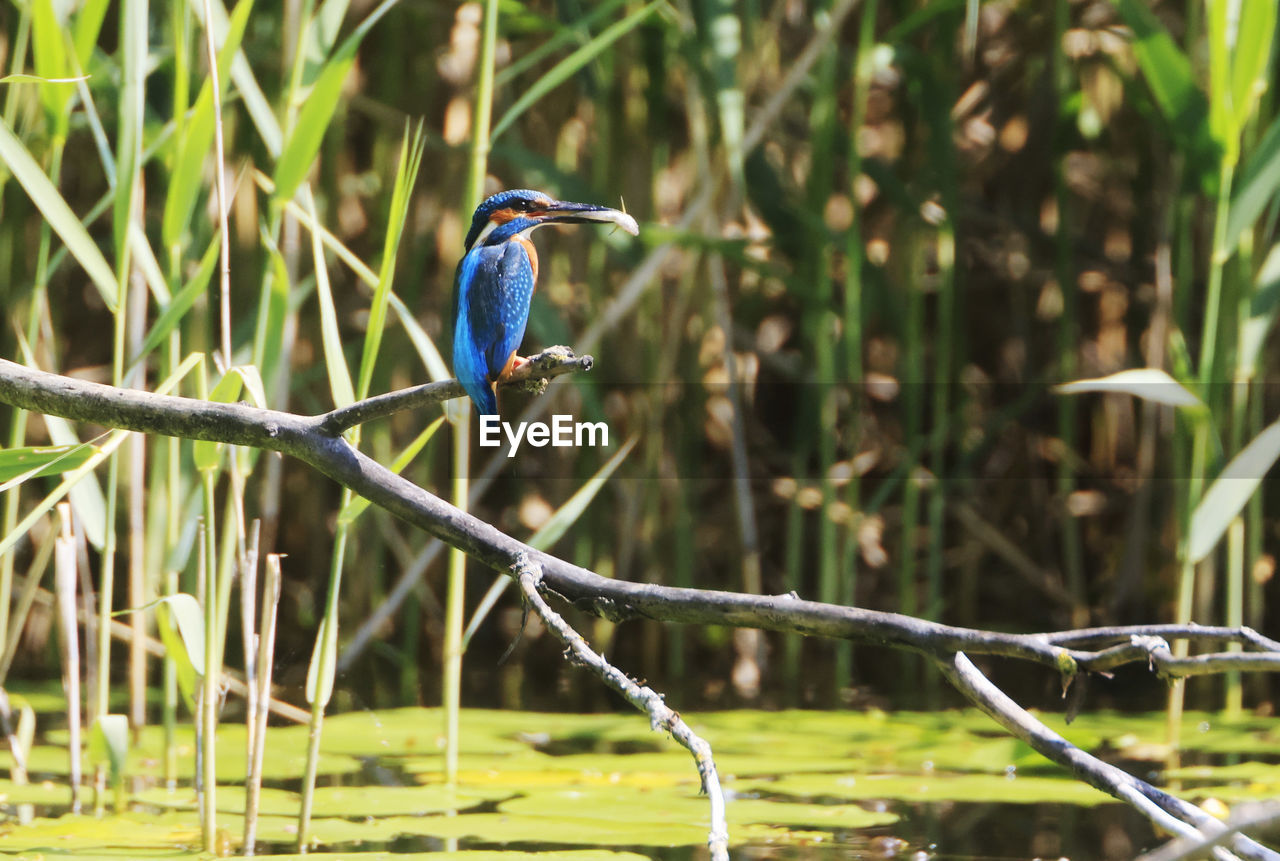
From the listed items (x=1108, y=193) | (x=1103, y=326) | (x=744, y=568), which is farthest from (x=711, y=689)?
(x=1108, y=193)

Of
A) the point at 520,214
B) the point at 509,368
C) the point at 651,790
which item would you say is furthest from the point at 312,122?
the point at 651,790

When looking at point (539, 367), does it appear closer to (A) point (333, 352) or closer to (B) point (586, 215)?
(B) point (586, 215)

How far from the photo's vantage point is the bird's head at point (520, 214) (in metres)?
1.46

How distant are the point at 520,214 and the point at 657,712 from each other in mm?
699

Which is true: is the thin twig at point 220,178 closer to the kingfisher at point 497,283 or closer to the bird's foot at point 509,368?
the kingfisher at point 497,283

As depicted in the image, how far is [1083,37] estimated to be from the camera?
400 cm

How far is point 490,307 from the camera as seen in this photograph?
1.39 meters

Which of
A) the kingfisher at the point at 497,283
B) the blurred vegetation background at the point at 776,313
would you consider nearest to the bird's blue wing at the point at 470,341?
the kingfisher at the point at 497,283

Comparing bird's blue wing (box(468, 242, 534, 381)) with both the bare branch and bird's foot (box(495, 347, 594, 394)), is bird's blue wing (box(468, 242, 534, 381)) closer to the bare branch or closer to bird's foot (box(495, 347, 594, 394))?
bird's foot (box(495, 347, 594, 394))

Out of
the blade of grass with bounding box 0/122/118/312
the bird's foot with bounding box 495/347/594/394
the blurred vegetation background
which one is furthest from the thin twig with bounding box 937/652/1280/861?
the blurred vegetation background

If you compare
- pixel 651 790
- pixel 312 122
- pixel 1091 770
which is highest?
pixel 312 122

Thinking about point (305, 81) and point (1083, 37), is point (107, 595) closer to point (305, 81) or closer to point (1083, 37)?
point (305, 81)

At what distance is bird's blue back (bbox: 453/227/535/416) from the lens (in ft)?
4.35

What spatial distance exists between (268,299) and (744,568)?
1.98m
